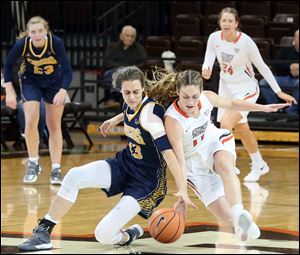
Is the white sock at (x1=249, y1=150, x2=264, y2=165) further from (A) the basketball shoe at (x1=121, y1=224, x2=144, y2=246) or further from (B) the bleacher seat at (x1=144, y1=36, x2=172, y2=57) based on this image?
(B) the bleacher seat at (x1=144, y1=36, x2=172, y2=57)

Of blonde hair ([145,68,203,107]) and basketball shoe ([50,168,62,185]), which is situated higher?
blonde hair ([145,68,203,107])

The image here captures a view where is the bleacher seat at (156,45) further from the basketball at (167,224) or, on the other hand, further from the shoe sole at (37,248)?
the basketball at (167,224)

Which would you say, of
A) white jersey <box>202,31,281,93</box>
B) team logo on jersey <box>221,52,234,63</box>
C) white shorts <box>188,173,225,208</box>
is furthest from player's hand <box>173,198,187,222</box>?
team logo on jersey <box>221,52,234,63</box>

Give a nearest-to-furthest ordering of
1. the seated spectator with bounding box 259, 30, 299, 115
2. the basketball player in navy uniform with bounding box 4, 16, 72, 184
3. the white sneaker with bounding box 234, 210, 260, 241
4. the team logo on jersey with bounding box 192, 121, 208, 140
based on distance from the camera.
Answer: the white sneaker with bounding box 234, 210, 260, 241 < the team logo on jersey with bounding box 192, 121, 208, 140 < the basketball player in navy uniform with bounding box 4, 16, 72, 184 < the seated spectator with bounding box 259, 30, 299, 115

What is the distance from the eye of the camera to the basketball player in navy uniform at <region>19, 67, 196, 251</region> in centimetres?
746

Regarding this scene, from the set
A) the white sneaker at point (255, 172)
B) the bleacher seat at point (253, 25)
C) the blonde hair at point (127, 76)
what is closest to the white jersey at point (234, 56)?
the white sneaker at point (255, 172)

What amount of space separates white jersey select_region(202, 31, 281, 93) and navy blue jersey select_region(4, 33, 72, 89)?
1.44 metres

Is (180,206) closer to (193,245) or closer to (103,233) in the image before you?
(103,233)

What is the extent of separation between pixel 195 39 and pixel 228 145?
30.1 ft

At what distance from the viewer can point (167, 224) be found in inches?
291

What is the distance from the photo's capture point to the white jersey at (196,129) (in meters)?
7.28

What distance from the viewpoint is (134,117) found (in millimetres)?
7500

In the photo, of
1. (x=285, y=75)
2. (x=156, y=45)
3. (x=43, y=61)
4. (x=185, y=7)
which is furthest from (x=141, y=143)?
(x=185, y=7)

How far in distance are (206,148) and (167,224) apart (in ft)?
1.91
